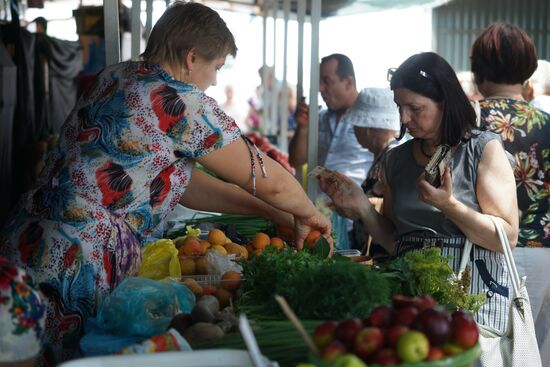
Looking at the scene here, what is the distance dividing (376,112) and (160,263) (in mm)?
2510

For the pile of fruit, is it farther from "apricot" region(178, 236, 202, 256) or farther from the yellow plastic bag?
"apricot" region(178, 236, 202, 256)

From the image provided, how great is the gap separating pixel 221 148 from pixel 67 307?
29.8 inches

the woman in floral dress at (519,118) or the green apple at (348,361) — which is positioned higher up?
the woman in floral dress at (519,118)

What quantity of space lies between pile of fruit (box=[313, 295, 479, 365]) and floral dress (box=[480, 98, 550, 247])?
2.12 metres

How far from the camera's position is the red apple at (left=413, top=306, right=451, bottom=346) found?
6.08 ft

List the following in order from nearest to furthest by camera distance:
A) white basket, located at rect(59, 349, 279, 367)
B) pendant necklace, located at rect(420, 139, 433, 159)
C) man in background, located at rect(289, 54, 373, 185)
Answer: white basket, located at rect(59, 349, 279, 367) < pendant necklace, located at rect(420, 139, 433, 159) < man in background, located at rect(289, 54, 373, 185)

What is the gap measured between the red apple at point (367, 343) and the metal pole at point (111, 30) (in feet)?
8.40

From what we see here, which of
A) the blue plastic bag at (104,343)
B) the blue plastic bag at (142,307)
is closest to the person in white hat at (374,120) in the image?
the blue plastic bag at (142,307)

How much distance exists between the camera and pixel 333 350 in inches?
71.2

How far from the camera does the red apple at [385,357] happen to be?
1789mm

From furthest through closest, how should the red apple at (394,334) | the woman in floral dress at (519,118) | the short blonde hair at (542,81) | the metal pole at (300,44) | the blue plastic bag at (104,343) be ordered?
1. the short blonde hair at (542,81)
2. the metal pole at (300,44)
3. the woman in floral dress at (519,118)
4. the blue plastic bag at (104,343)
5. the red apple at (394,334)

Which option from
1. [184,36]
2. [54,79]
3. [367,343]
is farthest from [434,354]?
[54,79]

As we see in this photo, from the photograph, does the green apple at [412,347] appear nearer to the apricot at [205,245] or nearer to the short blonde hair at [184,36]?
the short blonde hair at [184,36]

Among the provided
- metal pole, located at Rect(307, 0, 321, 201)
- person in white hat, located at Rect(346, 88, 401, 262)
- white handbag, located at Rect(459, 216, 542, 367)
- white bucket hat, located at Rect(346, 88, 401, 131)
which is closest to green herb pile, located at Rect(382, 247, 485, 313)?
white handbag, located at Rect(459, 216, 542, 367)
